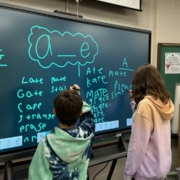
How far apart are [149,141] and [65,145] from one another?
2.11ft

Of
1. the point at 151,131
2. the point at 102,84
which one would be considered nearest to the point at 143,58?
the point at 102,84

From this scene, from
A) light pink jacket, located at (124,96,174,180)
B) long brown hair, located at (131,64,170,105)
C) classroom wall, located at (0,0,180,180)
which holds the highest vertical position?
classroom wall, located at (0,0,180,180)

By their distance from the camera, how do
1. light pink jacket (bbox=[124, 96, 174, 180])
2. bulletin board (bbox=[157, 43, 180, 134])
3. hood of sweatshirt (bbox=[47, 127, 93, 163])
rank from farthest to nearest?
1. bulletin board (bbox=[157, 43, 180, 134])
2. light pink jacket (bbox=[124, 96, 174, 180])
3. hood of sweatshirt (bbox=[47, 127, 93, 163])

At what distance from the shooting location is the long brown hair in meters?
1.70

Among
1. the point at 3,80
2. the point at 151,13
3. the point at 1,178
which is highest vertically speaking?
the point at 151,13

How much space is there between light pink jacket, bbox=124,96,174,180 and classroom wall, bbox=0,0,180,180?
36.7 inches

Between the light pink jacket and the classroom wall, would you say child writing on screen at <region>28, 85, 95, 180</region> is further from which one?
the classroom wall

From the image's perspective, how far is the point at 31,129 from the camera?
171cm

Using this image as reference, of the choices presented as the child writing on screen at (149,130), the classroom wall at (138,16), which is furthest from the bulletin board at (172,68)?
the child writing on screen at (149,130)

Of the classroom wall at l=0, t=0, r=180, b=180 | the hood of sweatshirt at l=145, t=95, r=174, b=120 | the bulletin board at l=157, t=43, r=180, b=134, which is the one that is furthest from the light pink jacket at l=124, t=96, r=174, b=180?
the bulletin board at l=157, t=43, r=180, b=134

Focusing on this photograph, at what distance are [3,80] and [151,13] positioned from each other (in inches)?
79.9

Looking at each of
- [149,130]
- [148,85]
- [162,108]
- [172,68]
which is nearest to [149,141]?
[149,130]

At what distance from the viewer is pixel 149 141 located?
5.59 ft

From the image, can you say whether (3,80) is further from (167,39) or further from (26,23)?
(167,39)
